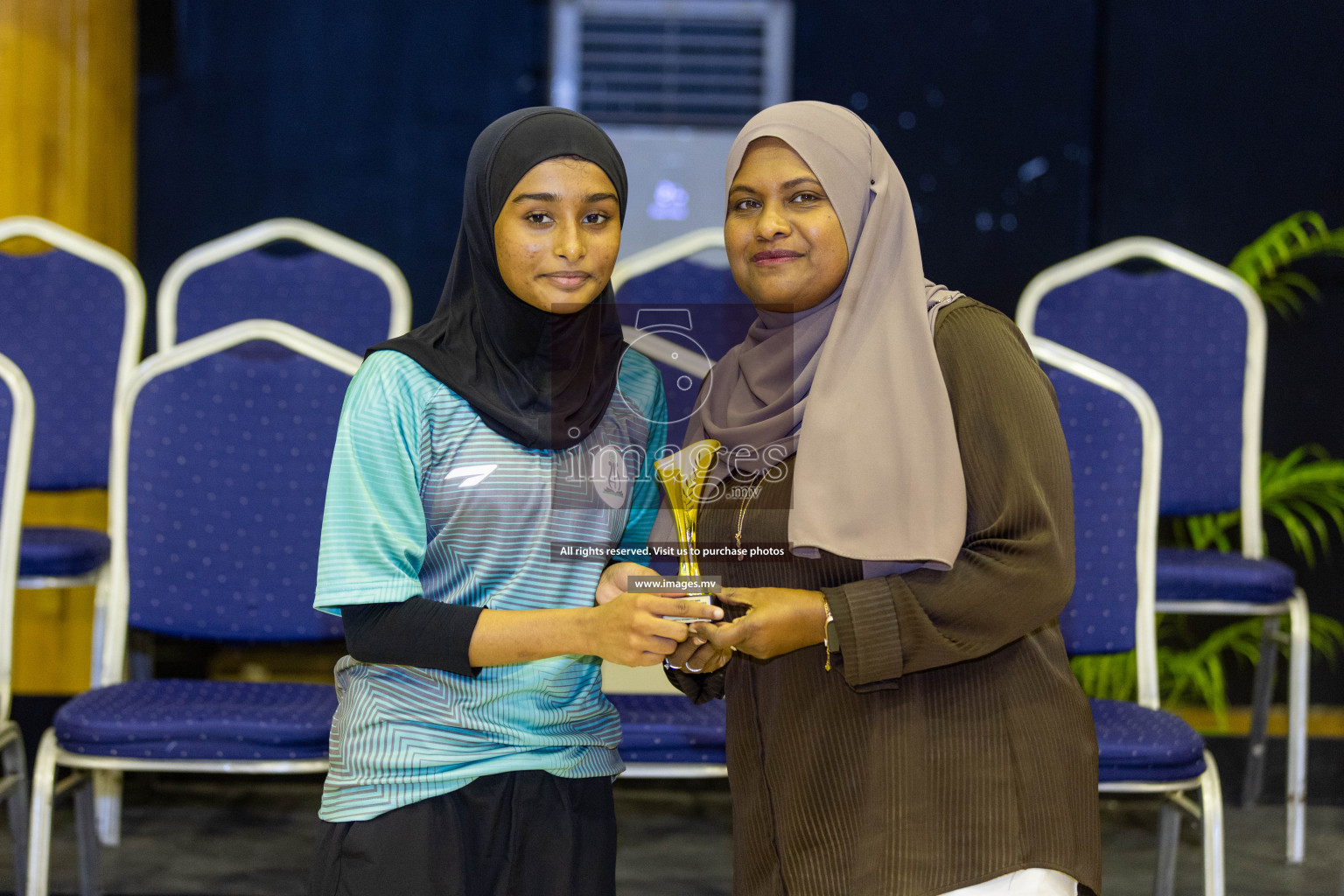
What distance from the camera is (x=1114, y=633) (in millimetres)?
1927

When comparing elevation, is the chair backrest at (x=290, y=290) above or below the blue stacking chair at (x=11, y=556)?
above

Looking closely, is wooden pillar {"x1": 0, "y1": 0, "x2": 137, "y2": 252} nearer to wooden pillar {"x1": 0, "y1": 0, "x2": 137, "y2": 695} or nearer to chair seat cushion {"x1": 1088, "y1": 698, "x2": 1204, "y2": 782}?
wooden pillar {"x1": 0, "y1": 0, "x2": 137, "y2": 695}

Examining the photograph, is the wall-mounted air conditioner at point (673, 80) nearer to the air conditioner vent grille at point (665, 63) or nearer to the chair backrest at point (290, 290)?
the air conditioner vent grille at point (665, 63)

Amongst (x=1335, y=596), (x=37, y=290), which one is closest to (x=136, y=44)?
(x=37, y=290)

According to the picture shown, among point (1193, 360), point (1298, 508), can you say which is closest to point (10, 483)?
point (1193, 360)

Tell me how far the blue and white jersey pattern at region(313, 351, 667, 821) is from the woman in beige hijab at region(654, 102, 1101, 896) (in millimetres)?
138

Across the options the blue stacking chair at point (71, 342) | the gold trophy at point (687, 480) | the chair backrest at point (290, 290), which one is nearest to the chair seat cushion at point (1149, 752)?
the gold trophy at point (687, 480)

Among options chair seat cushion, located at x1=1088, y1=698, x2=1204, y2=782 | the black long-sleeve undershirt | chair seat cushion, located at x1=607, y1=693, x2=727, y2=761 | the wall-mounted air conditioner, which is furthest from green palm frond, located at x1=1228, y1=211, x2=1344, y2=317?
the black long-sleeve undershirt

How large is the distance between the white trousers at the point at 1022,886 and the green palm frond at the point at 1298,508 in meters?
2.02

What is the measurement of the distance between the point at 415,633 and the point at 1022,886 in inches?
23.9

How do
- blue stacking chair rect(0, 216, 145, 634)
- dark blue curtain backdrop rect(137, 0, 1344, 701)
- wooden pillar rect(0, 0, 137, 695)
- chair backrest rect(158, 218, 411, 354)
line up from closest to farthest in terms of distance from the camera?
blue stacking chair rect(0, 216, 145, 634) < chair backrest rect(158, 218, 411, 354) < wooden pillar rect(0, 0, 137, 695) < dark blue curtain backdrop rect(137, 0, 1344, 701)

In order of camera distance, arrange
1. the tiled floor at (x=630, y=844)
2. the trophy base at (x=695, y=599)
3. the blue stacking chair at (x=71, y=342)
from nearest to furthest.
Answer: the trophy base at (x=695, y=599), the tiled floor at (x=630, y=844), the blue stacking chair at (x=71, y=342)

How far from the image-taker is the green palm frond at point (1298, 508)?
306 cm

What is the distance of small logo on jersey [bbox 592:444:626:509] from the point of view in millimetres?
1197
